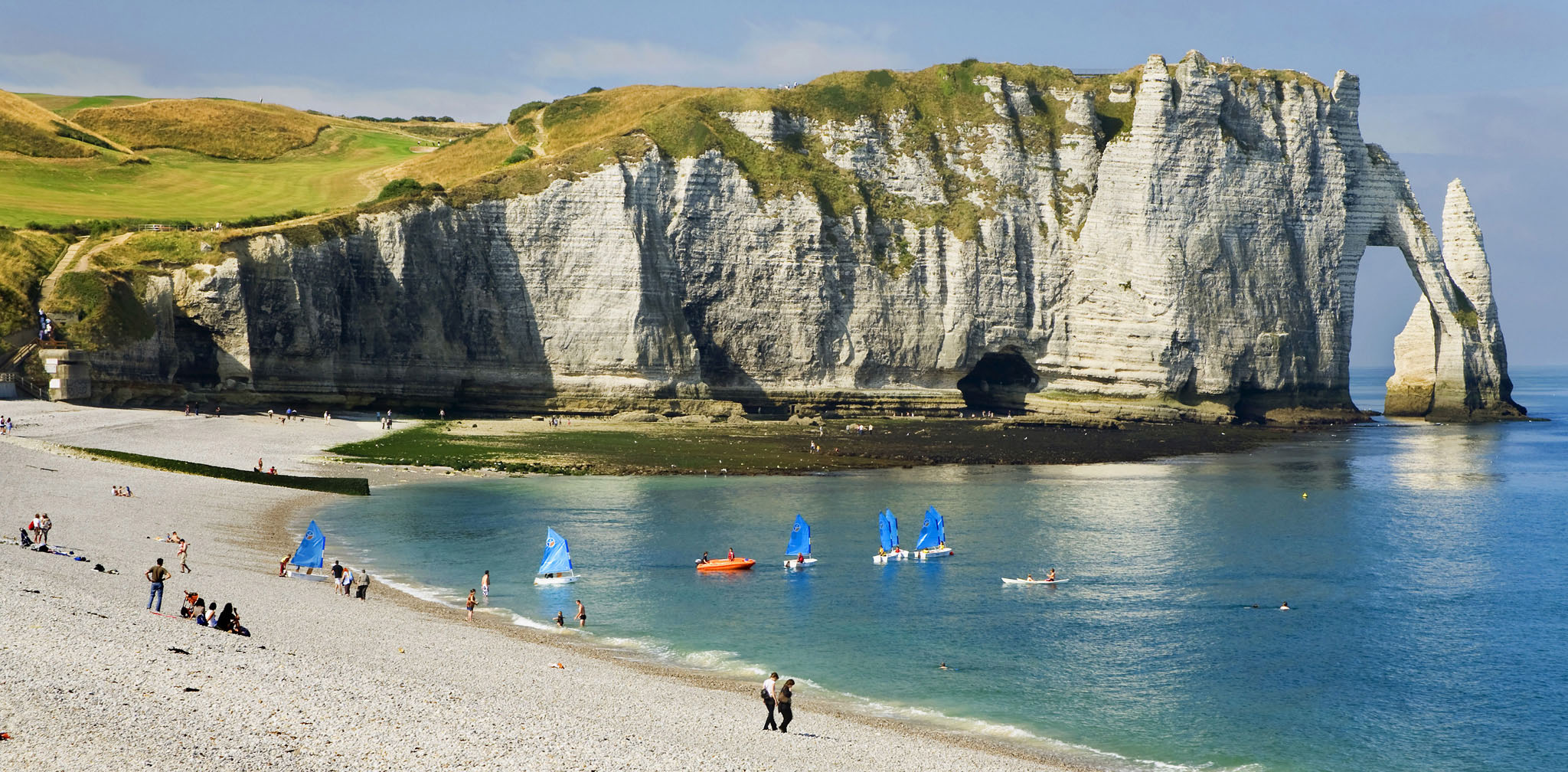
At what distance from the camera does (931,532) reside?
44750mm

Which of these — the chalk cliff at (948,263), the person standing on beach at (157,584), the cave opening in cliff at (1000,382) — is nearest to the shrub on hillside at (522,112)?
the chalk cliff at (948,263)

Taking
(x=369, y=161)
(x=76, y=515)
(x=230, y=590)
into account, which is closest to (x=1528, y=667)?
(x=230, y=590)

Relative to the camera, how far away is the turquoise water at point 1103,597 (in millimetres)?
26234

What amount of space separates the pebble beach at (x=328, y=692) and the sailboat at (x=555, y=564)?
15.8 feet

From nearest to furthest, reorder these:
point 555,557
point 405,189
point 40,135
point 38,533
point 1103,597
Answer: point 38,533 < point 1103,597 < point 555,557 < point 405,189 < point 40,135

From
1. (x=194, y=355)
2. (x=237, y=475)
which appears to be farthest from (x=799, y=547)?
(x=194, y=355)

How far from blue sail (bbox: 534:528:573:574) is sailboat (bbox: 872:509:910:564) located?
11707 millimetres

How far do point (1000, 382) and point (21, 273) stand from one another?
7260cm

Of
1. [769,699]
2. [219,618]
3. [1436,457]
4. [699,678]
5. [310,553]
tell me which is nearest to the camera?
[769,699]

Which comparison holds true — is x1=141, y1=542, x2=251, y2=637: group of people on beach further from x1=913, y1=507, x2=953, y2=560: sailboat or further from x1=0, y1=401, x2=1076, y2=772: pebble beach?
x1=913, y1=507, x2=953, y2=560: sailboat

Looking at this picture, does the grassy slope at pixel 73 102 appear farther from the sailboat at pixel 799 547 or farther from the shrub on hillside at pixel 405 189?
the sailboat at pixel 799 547

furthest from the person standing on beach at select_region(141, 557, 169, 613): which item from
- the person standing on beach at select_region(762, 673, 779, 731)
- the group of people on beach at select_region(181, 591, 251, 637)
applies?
the person standing on beach at select_region(762, 673, 779, 731)

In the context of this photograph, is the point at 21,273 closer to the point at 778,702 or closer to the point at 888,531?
the point at 888,531

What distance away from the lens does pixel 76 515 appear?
3881 centimetres
